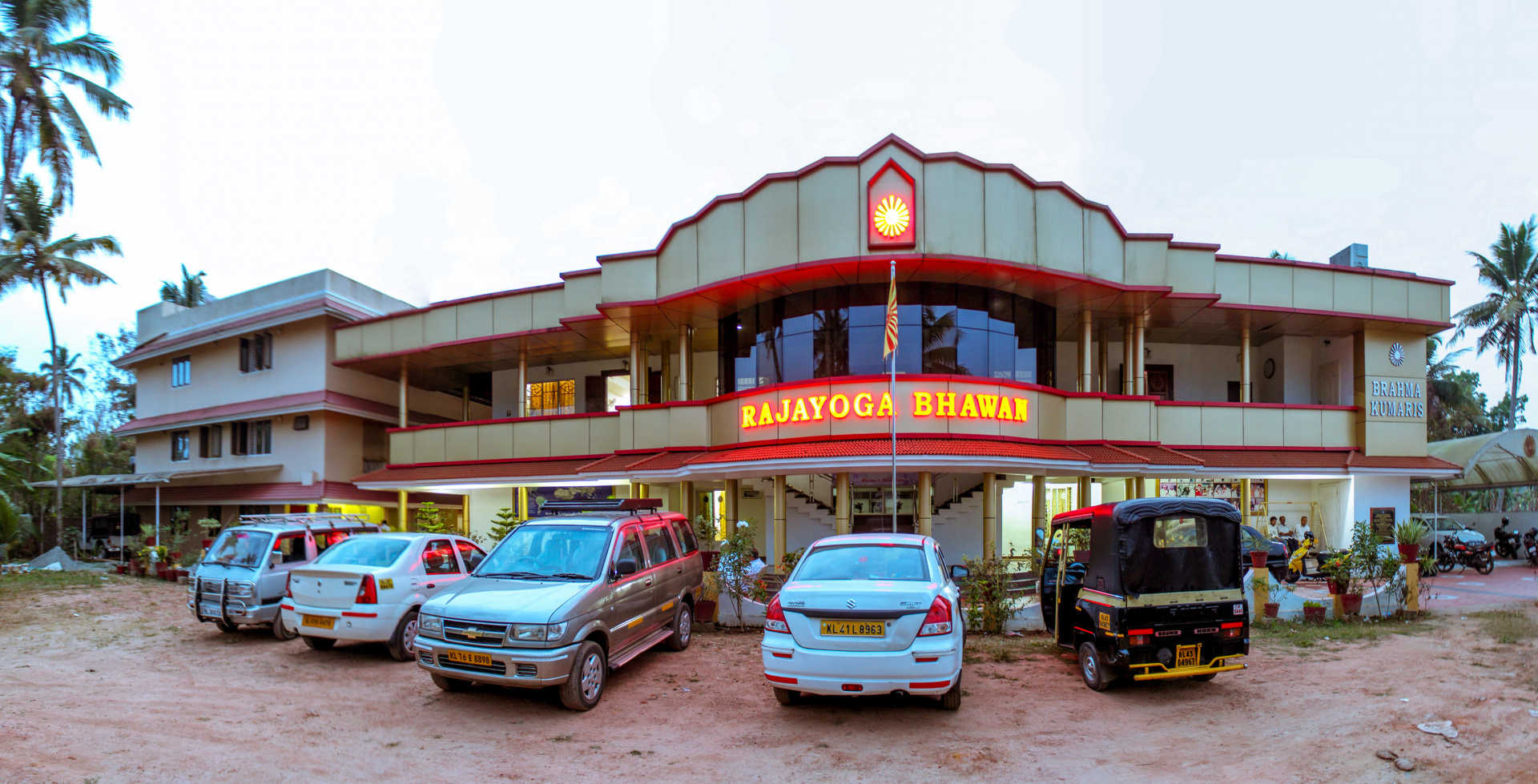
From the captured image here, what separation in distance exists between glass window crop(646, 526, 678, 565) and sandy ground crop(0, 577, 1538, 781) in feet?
4.22

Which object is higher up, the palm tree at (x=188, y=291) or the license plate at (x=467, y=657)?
Answer: the palm tree at (x=188, y=291)

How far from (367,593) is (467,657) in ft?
10.2

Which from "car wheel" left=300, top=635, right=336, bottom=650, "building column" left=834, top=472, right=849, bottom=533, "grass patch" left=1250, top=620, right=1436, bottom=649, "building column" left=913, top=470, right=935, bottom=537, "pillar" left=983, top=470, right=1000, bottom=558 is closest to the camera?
"car wheel" left=300, top=635, right=336, bottom=650

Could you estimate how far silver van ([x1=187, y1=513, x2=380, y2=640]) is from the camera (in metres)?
11.6

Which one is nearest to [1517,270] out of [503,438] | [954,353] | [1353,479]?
[1353,479]

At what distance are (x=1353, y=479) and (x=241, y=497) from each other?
3195 centimetres

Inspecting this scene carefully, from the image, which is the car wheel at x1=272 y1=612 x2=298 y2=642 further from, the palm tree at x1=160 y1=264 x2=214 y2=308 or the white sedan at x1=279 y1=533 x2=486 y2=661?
the palm tree at x1=160 y1=264 x2=214 y2=308

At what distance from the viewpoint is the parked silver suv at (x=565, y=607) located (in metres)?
7.56

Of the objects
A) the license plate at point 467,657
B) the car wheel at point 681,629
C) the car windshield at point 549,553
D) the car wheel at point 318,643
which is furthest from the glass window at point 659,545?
the car wheel at point 318,643

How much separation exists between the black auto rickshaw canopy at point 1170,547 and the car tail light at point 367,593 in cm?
855

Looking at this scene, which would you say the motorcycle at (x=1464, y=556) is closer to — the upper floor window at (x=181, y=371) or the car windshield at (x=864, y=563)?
the car windshield at (x=864, y=563)

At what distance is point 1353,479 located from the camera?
19250 millimetres

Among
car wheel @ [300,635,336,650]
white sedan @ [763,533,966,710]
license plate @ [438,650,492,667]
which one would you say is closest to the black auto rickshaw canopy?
white sedan @ [763,533,966,710]

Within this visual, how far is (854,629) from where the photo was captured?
23.7 feet
